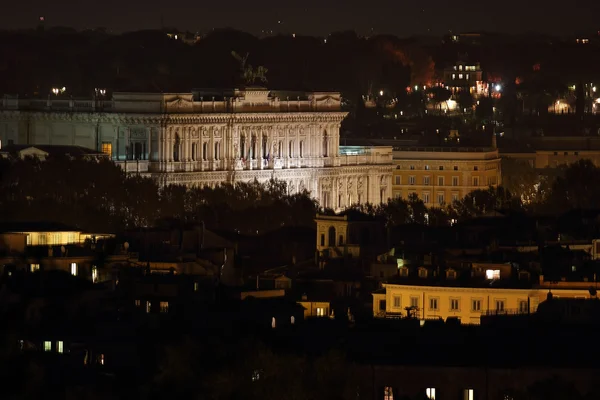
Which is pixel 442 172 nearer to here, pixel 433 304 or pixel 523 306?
pixel 433 304

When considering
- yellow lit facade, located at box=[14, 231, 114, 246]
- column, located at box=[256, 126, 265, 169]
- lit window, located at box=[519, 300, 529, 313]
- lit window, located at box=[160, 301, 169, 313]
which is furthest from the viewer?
column, located at box=[256, 126, 265, 169]

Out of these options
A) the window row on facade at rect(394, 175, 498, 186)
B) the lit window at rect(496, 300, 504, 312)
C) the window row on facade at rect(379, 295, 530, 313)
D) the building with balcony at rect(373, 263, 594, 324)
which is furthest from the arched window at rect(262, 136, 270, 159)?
the lit window at rect(496, 300, 504, 312)

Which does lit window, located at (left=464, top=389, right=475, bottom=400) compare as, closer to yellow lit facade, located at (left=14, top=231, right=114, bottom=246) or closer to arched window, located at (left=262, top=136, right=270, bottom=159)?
yellow lit facade, located at (left=14, top=231, right=114, bottom=246)

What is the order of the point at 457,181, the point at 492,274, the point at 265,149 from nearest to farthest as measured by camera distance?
1. the point at 492,274
2. the point at 265,149
3. the point at 457,181

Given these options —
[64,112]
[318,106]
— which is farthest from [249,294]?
[318,106]

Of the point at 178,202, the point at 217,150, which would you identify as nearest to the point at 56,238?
the point at 178,202

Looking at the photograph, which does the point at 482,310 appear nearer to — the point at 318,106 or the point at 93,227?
the point at 93,227

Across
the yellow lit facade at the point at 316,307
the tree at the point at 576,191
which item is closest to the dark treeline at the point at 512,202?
the tree at the point at 576,191
